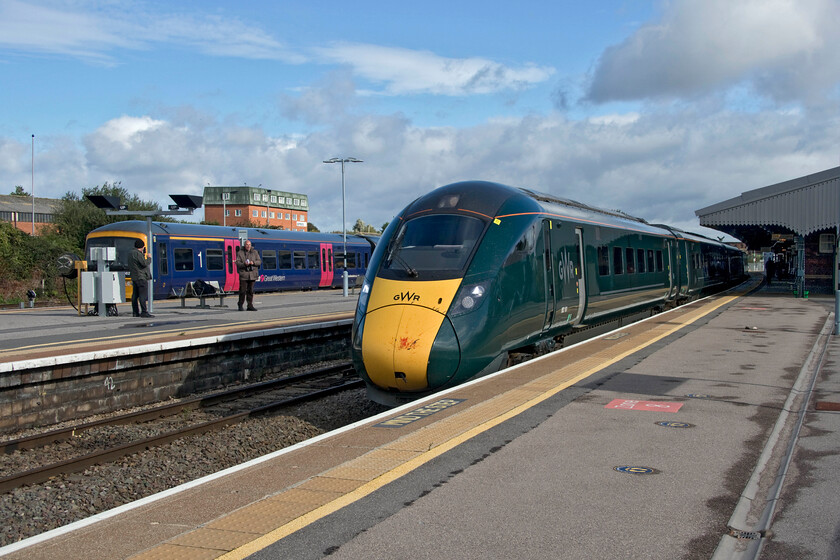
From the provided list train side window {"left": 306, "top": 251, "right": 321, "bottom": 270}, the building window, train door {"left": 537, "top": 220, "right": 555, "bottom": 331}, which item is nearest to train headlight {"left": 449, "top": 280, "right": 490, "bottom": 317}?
train door {"left": 537, "top": 220, "right": 555, "bottom": 331}

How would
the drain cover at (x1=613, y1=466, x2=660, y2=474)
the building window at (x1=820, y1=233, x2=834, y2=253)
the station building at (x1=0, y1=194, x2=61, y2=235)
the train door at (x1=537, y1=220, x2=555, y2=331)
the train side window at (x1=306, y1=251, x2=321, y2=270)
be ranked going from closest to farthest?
the drain cover at (x1=613, y1=466, x2=660, y2=474) → the train door at (x1=537, y1=220, x2=555, y2=331) → the building window at (x1=820, y1=233, x2=834, y2=253) → the train side window at (x1=306, y1=251, x2=321, y2=270) → the station building at (x1=0, y1=194, x2=61, y2=235)

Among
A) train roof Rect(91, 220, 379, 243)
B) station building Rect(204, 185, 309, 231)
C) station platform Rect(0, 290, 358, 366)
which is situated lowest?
station platform Rect(0, 290, 358, 366)

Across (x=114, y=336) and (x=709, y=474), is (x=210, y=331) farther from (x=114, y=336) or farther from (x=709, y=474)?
(x=709, y=474)

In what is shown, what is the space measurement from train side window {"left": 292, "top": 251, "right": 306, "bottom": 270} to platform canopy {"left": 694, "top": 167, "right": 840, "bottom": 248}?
19.6 metres

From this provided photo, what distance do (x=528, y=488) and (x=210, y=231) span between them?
27.4 metres

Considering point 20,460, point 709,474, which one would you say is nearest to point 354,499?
point 709,474

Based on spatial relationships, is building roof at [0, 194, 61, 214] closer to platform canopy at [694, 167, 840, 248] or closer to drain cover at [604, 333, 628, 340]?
platform canopy at [694, 167, 840, 248]

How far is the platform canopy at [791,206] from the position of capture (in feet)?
103

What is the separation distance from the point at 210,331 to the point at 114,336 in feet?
6.14

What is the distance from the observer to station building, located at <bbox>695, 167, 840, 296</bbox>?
3155 cm

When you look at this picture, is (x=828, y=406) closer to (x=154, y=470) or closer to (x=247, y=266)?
(x=154, y=470)

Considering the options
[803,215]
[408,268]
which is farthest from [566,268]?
[803,215]

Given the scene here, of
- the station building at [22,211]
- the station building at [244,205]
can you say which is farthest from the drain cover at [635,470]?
the station building at [244,205]

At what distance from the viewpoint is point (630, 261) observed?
17.9 metres
